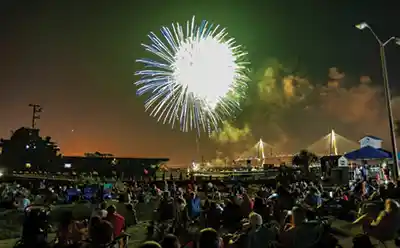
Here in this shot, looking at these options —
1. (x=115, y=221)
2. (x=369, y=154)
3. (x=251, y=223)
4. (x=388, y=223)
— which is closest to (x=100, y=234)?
(x=115, y=221)

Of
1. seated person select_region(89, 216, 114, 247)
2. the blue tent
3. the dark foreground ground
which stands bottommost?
the dark foreground ground

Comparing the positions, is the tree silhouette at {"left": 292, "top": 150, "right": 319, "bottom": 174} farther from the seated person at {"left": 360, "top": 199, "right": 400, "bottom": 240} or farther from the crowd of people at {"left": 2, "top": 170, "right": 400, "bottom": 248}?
the seated person at {"left": 360, "top": 199, "right": 400, "bottom": 240}

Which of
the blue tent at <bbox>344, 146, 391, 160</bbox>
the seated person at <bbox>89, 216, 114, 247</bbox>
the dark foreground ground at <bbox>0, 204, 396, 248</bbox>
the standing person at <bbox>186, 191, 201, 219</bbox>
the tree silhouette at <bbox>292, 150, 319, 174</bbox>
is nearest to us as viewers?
the seated person at <bbox>89, 216, 114, 247</bbox>

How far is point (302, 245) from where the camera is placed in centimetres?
768

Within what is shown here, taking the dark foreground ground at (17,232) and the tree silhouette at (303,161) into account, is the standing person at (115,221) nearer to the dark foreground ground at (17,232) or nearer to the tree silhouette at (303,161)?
the dark foreground ground at (17,232)

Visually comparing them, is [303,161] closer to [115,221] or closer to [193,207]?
[193,207]

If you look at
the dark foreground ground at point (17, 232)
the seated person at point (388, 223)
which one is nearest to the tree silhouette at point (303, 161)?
the dark foreground ground at point (17, 232)

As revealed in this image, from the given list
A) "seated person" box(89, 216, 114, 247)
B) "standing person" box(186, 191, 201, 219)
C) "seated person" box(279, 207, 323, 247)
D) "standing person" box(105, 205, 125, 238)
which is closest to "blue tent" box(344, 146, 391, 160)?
"standing person" box(186, 191, 201, 219)

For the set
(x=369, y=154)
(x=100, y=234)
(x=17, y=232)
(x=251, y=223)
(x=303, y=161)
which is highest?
(x=303, y=161)

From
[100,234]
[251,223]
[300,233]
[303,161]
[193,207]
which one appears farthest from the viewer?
[303,161]

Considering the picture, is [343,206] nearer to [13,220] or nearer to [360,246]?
[360,246]

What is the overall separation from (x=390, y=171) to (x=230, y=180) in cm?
1758

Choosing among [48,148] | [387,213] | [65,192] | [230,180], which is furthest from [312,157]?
[48,148]

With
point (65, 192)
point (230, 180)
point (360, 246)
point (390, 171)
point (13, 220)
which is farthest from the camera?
point (230, 180)
